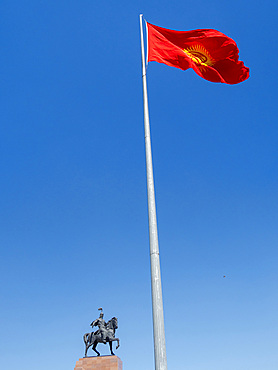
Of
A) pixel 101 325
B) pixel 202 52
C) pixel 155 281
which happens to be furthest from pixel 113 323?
pixel 202 52

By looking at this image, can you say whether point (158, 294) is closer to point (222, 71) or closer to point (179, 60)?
point (179, 60)

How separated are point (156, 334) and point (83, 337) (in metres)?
18.8

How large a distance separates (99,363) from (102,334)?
1.94 m

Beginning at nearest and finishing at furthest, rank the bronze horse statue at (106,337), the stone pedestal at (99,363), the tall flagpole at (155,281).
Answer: the tall flagpole at (155,281)
the stone pedestal at (99,363)
the bronze horse statue at (106,337)

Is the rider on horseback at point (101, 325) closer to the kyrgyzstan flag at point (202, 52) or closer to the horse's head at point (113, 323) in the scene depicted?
the horse's head at point (113, 323)

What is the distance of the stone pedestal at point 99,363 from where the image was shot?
21203 millimetres

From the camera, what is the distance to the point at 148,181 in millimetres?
8906

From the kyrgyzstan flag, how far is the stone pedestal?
1688cm

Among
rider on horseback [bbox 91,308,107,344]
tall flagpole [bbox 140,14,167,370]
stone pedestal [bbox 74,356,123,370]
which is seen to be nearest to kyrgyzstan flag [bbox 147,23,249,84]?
tall flagpole [bbox 140,14,167,370]

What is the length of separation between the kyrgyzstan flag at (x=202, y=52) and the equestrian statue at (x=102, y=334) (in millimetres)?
17323

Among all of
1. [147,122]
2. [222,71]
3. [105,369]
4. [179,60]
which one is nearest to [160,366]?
[147,122]

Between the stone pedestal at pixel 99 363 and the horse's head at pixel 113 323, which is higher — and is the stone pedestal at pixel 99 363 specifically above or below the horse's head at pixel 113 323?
below

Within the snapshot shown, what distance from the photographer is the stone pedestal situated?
21.2m

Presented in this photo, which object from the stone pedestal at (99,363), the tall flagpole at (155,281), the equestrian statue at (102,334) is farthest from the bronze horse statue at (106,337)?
the tall flagpole at (155,281)
